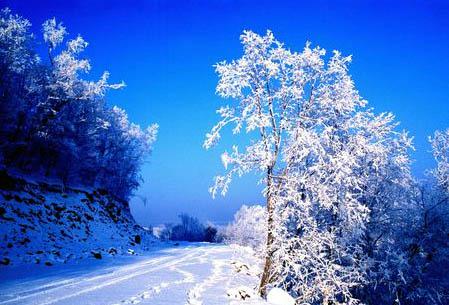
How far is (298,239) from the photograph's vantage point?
11555 millimetres

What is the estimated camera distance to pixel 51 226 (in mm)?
23812

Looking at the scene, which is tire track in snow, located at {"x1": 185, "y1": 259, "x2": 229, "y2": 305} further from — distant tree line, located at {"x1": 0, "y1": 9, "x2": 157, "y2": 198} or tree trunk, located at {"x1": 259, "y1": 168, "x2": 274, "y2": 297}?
distant tree line, located at {"x1": 0, "y1": 9, "x2": 157, "y2": 198}

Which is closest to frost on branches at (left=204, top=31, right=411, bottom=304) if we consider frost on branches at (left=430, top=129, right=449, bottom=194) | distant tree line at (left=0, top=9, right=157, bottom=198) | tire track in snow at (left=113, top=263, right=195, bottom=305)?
tire track in snow at (left=113, top=263, right=195, bottom=305)

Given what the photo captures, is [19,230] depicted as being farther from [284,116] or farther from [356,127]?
[356,127]

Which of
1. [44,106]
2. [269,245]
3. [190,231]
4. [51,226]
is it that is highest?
[44,106]

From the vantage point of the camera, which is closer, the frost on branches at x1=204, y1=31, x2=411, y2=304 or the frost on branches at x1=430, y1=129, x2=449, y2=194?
the frost on branches at x1=204, y1=31, x2=411, y2=304

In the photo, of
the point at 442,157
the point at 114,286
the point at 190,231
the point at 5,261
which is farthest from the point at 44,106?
the point at 190,231

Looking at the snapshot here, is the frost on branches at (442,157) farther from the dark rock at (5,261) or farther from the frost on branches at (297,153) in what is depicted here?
the dark rock at (5,261)

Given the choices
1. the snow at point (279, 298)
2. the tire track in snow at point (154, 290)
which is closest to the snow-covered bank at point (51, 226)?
the tire track in snow at point (154, 290)

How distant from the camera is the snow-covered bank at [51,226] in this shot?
1811cm

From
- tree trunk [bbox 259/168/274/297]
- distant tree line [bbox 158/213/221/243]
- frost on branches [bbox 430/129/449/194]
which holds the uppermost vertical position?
frost on branches [bbox 430/129/449/194]

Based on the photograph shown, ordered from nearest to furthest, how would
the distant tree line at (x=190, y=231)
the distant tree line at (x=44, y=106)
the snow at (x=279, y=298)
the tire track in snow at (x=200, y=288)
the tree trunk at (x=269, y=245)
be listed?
the tire track in snow at (x=200, y=288)
the snow at (x=279, y=298)
the tree trunk at (x=269, y=245)
the distant tree line at (x=44, y=106)
the distant tree line at (x=190, y=231)

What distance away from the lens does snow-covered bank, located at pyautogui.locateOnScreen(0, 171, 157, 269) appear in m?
18.1

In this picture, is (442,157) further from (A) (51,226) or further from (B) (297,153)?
(A) (51,226)
